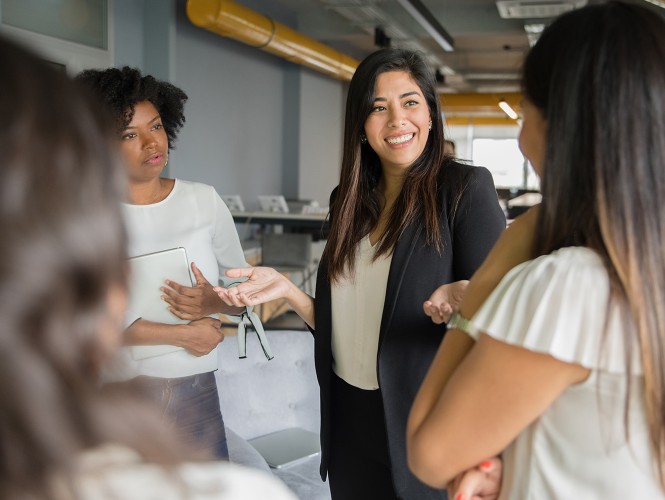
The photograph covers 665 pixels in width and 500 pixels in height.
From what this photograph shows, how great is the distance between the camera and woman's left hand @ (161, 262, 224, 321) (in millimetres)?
1839

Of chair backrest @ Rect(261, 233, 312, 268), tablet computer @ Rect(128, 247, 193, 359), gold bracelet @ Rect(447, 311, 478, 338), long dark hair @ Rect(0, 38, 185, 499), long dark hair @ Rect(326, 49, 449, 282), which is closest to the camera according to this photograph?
long dark hair @ Rect(0, 38, 185, 499)

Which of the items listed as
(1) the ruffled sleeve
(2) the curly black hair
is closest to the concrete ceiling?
(2) the curly black hair

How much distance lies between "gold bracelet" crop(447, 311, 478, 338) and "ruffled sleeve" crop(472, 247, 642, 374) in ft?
0.12

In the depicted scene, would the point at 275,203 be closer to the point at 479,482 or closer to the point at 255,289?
the point at 255,289

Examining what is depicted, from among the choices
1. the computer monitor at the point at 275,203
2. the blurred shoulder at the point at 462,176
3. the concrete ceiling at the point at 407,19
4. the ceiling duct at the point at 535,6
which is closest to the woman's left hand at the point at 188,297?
the blurred shoulder at the point at 462,176

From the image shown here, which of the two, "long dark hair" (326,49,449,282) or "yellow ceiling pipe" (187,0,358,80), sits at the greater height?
"yellow ceiling pipe" (187,0,358,80)

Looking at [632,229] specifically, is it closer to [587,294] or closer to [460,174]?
[587,294]

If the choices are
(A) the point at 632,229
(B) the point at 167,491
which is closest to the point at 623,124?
(A) the point at 632,229

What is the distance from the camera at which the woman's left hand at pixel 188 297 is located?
1.84 m

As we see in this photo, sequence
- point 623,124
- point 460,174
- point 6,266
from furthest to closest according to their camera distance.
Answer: point 460,174 → point 623,124 → point 6,266

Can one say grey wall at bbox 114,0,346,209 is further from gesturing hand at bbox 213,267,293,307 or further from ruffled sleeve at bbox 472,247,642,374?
ruffled sleeve at bbox 472,247,642,374

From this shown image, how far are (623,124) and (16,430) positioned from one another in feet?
2.27

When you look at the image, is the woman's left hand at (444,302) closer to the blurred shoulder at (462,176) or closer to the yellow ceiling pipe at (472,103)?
the blurred shoulder at (462,176)

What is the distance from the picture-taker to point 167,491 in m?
0.50
